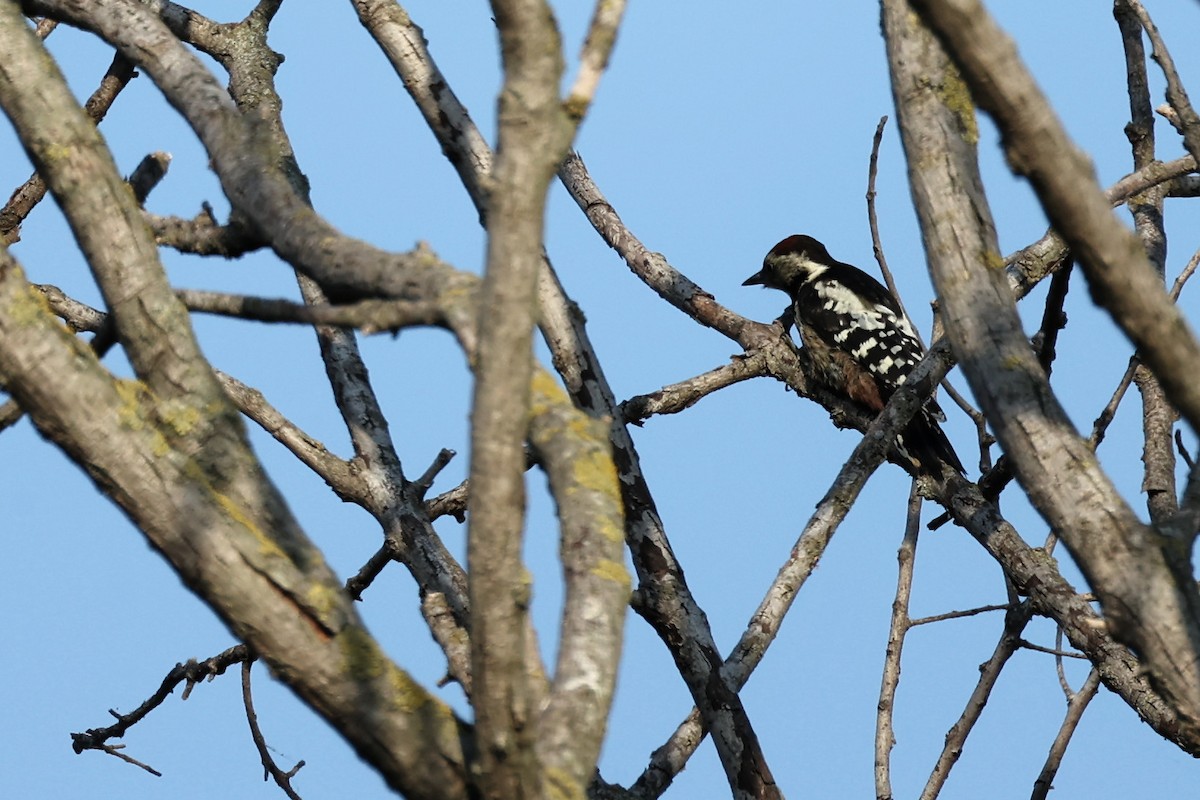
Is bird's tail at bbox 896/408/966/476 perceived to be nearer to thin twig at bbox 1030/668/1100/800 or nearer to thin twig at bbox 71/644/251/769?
thin twig at bbox 1030/668/1100/800

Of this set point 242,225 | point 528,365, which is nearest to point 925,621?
point 242,225

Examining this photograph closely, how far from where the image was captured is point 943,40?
1820 mm

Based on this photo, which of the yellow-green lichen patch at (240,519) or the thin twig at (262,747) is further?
the thin twig at (262,747)

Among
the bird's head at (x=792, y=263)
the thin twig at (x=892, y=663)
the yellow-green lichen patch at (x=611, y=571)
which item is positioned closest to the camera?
the yellow-green lichen patch at (x=611, y=571)

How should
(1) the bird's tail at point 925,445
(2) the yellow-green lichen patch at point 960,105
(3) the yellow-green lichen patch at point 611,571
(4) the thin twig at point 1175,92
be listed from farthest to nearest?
(1) the bird's tail at point 925,445 → (4) the thin twig at point 1175,92 → (2) the yellow-green lichen patch at point 960,105 → (3) the yellow-green lichen patch at point 611,571

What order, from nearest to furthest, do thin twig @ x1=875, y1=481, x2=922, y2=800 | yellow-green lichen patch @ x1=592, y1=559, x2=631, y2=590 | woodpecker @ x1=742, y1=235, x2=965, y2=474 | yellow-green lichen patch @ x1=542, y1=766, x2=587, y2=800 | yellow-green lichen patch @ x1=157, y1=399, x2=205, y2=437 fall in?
1. yellow-green lichen patch @ x1=542, y1=766, x2=587, y2=800
2. yellow-green lichen patch @ x1=592, y1=559, x2=631, y2=590
3. yellow-green lichen patch @ x1=157, y1=399, x2=205, y2=437
4. thin twig @ x1=875, y1=481, x2=922, y2=800
5. woodpecker @ x1=742, y1=235, x2=965, y2=474

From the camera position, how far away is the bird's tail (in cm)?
500

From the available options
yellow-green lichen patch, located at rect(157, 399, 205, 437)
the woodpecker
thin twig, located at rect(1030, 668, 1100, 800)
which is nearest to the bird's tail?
the woodpecker

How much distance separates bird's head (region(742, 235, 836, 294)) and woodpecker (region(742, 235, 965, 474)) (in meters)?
0.05

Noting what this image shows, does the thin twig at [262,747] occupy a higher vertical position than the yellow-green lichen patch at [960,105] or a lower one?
lower

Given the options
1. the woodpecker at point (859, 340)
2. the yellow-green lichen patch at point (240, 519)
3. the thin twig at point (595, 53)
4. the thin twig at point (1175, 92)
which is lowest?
the yellow-green lichen patch at point (240, 519)

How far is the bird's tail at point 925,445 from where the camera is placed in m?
5.00

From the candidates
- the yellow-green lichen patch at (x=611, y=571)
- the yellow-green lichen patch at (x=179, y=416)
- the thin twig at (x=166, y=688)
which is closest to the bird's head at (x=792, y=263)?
the thin twig at (x=166, y=688)

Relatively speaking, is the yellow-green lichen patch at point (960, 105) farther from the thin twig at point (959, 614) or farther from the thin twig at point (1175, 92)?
the thin twig at point (959, 614)
